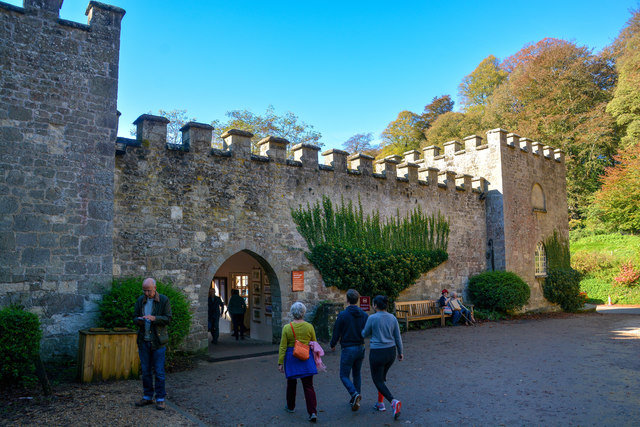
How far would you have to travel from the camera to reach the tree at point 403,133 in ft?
120

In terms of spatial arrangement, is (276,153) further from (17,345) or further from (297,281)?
(17,345)

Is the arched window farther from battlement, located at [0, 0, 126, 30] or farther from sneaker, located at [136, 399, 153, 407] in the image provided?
battlement, located at [0, 0, 126, 30]

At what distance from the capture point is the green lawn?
23.6 metres

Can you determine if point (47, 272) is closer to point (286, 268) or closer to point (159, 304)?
point (159, 304)

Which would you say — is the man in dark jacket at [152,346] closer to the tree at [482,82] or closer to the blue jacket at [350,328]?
the blue jacket at [350,328]

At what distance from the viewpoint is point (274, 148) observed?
11461mm

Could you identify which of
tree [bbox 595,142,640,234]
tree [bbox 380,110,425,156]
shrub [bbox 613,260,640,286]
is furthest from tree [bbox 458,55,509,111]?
shrub [bbox 613,260,640,286]

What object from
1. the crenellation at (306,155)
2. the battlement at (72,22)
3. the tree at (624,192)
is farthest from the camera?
the tree at (624,192)

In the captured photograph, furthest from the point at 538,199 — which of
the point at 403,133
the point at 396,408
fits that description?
the point at 403,133

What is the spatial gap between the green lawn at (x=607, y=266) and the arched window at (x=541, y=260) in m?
8.02

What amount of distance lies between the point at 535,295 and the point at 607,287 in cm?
990

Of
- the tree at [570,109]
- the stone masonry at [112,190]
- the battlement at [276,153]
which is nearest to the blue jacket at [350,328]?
the stone masonry at [112,190]

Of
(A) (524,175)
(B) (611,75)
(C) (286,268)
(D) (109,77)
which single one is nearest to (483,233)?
(A) (524,175)

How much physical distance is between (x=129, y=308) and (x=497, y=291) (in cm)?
1184
